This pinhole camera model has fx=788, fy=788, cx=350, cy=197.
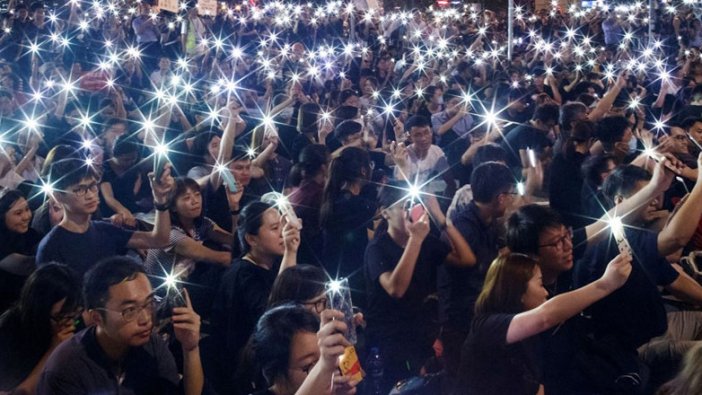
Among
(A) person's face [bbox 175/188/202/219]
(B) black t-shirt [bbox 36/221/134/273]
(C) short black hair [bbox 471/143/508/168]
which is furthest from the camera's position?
(C) short black hair [bbox 471/143/508/168]

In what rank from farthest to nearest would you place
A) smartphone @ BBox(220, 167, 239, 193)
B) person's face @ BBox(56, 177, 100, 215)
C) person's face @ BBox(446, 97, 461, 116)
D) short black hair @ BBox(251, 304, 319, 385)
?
person's face @ BBox(446, 97, 461, 116), smartphone @ BBox(220, 167, 239, 193), person's face @ BBox(56, 177, 100, 215), short black hair @ BBox(251, 304, 319, 385)

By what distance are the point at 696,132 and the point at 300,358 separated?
5.52 meters

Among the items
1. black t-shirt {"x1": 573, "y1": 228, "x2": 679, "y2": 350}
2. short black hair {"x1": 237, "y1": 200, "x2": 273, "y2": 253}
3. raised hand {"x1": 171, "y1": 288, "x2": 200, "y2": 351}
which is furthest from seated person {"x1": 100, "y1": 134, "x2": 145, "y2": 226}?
black t-shirt {"x1": 573, "y1": 228, "x2": 679, "y2": 350}

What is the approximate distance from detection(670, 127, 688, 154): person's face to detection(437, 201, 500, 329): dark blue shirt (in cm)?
286

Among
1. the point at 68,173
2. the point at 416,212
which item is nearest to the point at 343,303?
the point at 416,212

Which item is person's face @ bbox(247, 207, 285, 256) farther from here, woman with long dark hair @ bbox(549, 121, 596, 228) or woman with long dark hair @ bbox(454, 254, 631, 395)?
woman with long dark hair @ bbox(549, 121, 596, 228)

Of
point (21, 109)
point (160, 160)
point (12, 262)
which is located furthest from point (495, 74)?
point (12, 262)

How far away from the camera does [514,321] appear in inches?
128

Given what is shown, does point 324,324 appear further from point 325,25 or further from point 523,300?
point 325,25

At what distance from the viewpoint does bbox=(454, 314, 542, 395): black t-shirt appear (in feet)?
10.7

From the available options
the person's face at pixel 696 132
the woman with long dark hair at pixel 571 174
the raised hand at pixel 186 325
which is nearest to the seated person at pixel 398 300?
the raised hand at pixel 186 325

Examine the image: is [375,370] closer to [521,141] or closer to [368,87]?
[521,141]

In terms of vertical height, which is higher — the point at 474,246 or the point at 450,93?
the point at 474,246

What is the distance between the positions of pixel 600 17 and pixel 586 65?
214 inches
